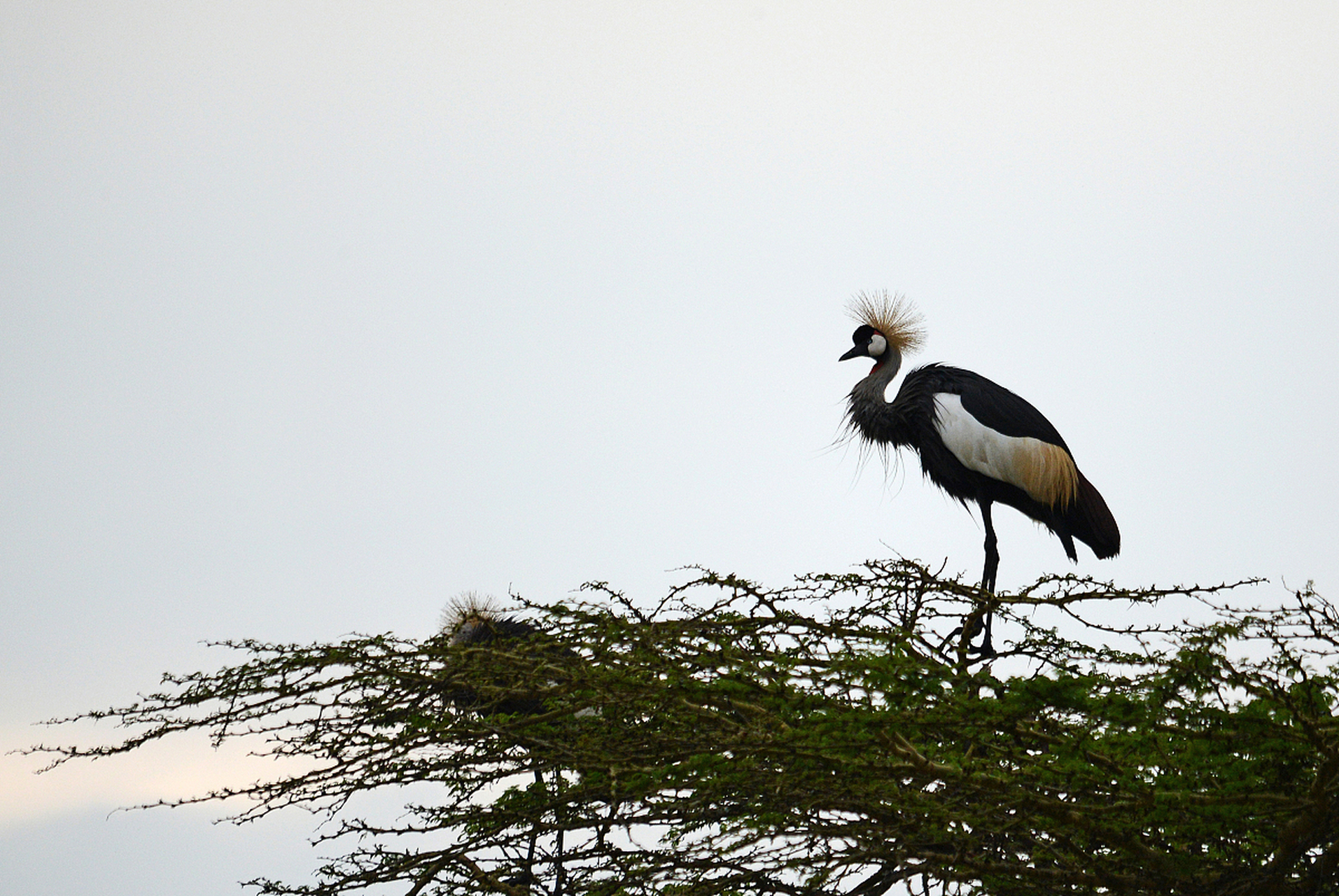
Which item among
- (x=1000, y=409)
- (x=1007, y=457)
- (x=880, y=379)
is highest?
(x=880, y=379)

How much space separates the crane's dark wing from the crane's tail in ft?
1.22

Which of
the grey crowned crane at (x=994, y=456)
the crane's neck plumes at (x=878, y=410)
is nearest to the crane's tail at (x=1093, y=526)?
the grey crowned crane at (x=994, y=456)

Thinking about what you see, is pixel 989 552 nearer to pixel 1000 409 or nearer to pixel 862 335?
pixel 1000 409

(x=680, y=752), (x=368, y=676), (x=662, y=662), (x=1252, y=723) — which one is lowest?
(x=1252, y=723)

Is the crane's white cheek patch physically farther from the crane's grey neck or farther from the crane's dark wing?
the crane's grey neck

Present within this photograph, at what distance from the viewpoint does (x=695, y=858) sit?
13.3ft

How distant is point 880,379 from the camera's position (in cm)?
870

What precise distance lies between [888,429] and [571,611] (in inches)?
178

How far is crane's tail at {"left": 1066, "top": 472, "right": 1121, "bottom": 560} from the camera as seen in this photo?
7684mm

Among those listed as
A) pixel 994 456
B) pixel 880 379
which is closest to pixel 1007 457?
pixel 994 456

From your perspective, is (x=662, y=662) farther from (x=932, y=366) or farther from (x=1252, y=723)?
(x=932, y=366)

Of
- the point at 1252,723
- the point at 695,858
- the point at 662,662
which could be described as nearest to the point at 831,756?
the point at 662,662

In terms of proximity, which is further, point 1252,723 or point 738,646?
point 738,646

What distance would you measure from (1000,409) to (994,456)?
0.29 m
